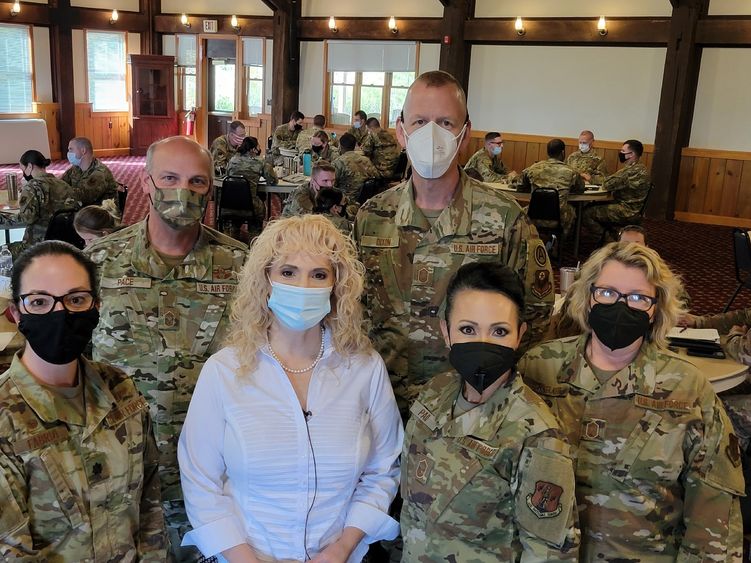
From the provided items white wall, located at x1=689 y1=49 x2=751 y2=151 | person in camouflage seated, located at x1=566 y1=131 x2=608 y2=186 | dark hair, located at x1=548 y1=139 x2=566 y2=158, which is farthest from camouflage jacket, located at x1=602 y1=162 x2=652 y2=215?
white wall, located at x1=689 y1=49 x2=751 y2=151

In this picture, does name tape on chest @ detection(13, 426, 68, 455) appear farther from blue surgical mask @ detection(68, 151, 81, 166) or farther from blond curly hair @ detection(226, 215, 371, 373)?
blue surgical mask @ detection(68, 151, 81, 166)

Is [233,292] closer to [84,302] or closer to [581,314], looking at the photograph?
[84,302]

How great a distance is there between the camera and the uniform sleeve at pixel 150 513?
185 cm

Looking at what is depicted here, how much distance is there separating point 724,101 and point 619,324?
10.9 meters

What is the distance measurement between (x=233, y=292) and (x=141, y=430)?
2.30 ft

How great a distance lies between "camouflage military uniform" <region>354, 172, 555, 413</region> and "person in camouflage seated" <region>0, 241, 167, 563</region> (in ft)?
3.06

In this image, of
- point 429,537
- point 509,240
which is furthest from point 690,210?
point 429,537

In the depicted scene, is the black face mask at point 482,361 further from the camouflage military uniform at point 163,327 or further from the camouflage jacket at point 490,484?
the camouflage military uniform at point 163,327

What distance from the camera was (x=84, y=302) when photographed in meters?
1.76

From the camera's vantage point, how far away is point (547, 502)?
5.79ft

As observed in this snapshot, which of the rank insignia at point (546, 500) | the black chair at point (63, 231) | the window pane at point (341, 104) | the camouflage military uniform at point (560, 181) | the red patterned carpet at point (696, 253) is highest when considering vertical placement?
the window pane at point (341, 104)

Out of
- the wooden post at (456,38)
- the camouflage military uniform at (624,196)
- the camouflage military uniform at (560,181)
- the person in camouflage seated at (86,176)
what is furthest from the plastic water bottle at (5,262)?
the wooden post at (456,38)

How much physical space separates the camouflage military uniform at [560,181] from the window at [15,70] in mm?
12326

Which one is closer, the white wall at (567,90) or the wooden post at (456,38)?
the white wall at (567,90)
